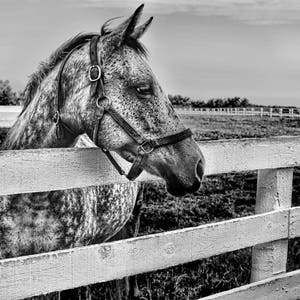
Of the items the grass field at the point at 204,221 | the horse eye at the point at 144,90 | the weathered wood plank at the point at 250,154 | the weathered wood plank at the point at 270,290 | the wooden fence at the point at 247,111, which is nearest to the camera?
the horse eye at the point at 144,90

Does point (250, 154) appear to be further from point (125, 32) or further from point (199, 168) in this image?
point (125, 32)

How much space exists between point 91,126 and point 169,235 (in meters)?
0.81

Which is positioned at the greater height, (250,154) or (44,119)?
(44,119)

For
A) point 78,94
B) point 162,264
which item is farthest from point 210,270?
point 78,94

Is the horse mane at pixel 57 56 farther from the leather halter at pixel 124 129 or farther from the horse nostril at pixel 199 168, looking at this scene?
the horse nostril at pixel 199 168

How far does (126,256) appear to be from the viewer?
3305 mm

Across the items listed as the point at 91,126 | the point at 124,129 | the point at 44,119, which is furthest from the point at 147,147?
the point at 44,119

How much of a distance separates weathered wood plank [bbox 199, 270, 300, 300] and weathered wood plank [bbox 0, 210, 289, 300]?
311mm

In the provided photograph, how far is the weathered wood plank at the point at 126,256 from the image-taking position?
9.61ft

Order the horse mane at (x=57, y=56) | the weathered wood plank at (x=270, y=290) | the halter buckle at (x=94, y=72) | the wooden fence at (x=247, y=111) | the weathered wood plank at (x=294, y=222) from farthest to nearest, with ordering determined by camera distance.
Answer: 1. the wooden fence at (x=247, y=111)
2. the weathered wood plank at (x=294, y=222)
3. the weathered wood plank at (x=270, y=290)
4. the horse mane at (x=57, y=56)
5. the halter buckle at (x=94, y=72)

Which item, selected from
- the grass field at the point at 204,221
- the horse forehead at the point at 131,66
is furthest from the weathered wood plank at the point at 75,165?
the grass field at the point at 204,221

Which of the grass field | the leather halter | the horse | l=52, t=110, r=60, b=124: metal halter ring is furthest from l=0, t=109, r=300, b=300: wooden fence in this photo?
the grass field

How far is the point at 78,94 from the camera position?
3.55 meters

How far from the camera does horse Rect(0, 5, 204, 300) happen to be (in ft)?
10.5
